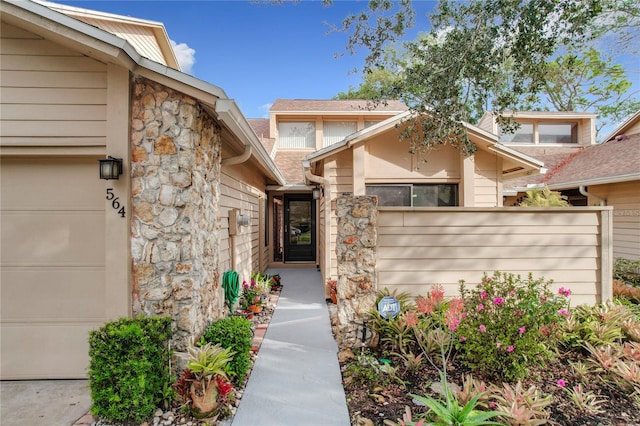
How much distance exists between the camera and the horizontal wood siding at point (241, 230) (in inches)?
209

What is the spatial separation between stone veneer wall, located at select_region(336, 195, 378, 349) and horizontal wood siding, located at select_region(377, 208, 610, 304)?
193 millimetres

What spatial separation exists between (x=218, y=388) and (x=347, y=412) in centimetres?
132

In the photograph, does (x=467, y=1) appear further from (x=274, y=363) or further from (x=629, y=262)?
(x=629, y=262)

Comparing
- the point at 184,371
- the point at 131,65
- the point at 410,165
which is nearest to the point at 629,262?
the point at 410,165

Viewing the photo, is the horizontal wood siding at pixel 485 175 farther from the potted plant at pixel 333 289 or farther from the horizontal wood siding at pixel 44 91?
the horizontal wood siding at pixel 44 91

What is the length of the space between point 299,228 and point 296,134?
4.96 meters

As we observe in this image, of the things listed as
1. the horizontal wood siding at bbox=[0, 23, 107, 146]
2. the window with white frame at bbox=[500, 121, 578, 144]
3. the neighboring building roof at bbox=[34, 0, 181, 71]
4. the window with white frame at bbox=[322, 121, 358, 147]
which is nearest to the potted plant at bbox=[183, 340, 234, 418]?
the horizontal wood siding at bbox=[0, 23, 107, 146]

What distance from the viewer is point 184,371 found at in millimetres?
3299

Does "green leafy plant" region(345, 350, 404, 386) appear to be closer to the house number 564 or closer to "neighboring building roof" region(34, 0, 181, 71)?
the house number 564

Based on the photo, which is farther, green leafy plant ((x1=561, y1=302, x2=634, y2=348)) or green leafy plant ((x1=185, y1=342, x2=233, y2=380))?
green leafy plant ((x1=561, y1=302, x2=634, y2=348))

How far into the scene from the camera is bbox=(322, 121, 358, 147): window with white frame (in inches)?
562

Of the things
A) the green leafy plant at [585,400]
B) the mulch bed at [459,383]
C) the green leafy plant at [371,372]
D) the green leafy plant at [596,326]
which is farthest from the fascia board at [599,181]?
the green leafy plant at [371,372]

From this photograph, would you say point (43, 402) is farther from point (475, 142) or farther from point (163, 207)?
point (475, 142)

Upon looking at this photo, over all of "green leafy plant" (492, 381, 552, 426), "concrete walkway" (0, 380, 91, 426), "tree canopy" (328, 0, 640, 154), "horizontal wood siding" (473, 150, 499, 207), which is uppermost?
"tree canopy" (328, 0, 640, 154)
